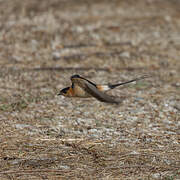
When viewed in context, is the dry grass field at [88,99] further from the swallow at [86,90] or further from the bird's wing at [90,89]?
the bird's wing at [90,89]

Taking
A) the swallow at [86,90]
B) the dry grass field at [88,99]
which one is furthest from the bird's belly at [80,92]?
the dry grass field at [88,99]

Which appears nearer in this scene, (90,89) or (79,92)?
(90,89)

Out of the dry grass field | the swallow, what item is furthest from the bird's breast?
the dry grass field

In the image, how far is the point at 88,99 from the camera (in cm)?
625

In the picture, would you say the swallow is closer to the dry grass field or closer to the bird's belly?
the bird's belly

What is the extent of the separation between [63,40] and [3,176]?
6.21 meters

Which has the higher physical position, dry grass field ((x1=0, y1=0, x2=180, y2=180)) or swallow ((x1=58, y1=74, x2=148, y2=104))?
swallow ((x1=58, y1=74, x2=148, y2=104))

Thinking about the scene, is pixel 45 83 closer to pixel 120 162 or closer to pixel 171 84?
pixel 171 84

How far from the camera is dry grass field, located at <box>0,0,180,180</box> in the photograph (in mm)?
4211

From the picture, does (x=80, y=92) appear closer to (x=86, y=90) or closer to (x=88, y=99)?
(x=86, y=90)

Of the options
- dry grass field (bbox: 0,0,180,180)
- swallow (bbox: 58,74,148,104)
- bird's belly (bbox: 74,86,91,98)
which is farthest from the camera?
bird's belly (bbox: 74,86,91,98)

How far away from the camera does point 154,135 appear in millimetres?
4949

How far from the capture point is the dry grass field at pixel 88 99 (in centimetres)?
421

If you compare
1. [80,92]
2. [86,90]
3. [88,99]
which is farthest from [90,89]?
[88,99]
